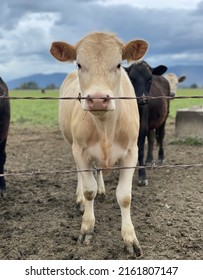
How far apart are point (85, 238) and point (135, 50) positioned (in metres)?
1.99

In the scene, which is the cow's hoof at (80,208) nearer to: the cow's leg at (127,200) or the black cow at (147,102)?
the cow's leg at (127,200)

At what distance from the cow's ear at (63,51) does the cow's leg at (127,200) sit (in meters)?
1.17

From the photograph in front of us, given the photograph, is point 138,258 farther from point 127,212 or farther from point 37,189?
point 37,189

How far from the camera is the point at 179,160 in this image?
29.6 feet

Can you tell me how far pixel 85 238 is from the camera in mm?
4723

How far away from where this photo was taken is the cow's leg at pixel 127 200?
4.47 meters

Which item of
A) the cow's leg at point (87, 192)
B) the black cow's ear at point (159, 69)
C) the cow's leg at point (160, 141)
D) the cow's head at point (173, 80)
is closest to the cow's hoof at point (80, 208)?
the cow's leg at point (87, 192)

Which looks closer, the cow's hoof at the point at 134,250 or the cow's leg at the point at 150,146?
the cow's hoof at the point at 134,250

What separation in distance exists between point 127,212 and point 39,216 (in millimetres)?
1363

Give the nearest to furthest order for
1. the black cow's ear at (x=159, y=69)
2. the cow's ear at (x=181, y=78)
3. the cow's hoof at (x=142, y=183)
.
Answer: the cow's hoof at (x=142, y=183) < the black cow's ear at (x=159, y=69) < the cow's ear at (x=181, y=78)

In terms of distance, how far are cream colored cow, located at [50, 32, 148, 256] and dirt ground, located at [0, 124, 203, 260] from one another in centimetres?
26

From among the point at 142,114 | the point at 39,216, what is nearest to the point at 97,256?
the point at 39,216

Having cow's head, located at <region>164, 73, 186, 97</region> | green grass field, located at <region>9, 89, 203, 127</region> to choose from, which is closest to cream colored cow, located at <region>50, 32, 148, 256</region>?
cow's head, located at <region>164, 73, 186, 97</region>

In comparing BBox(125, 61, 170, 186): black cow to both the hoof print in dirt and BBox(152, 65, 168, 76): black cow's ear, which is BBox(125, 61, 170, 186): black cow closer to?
BBox(152, 65, 168, 76): black cow's ear
